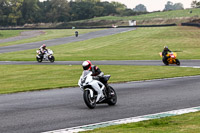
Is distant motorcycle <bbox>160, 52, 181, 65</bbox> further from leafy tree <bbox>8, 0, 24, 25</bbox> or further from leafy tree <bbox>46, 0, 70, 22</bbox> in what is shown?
leafy tree <bbox>46, 0, 70, 22</bbox>

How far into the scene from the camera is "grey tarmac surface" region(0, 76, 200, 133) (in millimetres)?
9266

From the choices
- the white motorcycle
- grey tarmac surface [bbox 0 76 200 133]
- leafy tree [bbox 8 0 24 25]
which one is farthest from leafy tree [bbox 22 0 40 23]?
the white motorcycle

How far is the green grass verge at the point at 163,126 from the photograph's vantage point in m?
7.92

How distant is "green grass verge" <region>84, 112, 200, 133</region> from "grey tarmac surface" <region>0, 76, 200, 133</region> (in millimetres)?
1084

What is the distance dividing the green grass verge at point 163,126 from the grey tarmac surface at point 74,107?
3.56 feet

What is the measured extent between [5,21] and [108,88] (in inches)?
6027

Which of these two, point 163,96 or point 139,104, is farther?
point 163,96

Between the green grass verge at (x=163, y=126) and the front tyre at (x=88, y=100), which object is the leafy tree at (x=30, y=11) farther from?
the green grass verge at (x=163, y=126)

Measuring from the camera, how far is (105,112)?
35.7 ft

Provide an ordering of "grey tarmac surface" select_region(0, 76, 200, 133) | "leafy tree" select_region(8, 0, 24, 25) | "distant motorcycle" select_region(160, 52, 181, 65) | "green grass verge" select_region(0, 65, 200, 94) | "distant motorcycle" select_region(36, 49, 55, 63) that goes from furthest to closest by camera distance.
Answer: "leafy tree" select_region(8, 0, 24, 25)
"distant motorcycle" select_region(36, 49, 55, 63)
"distant motorcycle" select_region(160, 52, 181, 65)
"green grass verge" select_region(0, 65, 200, 94)
"grey tarmac surface" select_region(0, 76, 200, 133)

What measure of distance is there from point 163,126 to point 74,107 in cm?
392

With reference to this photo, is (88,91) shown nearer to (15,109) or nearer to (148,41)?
(15,109)

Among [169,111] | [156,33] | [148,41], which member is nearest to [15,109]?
Result: [169,111]

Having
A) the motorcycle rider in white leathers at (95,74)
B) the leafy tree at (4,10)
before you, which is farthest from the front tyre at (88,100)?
the leafy tree at (4,10)
